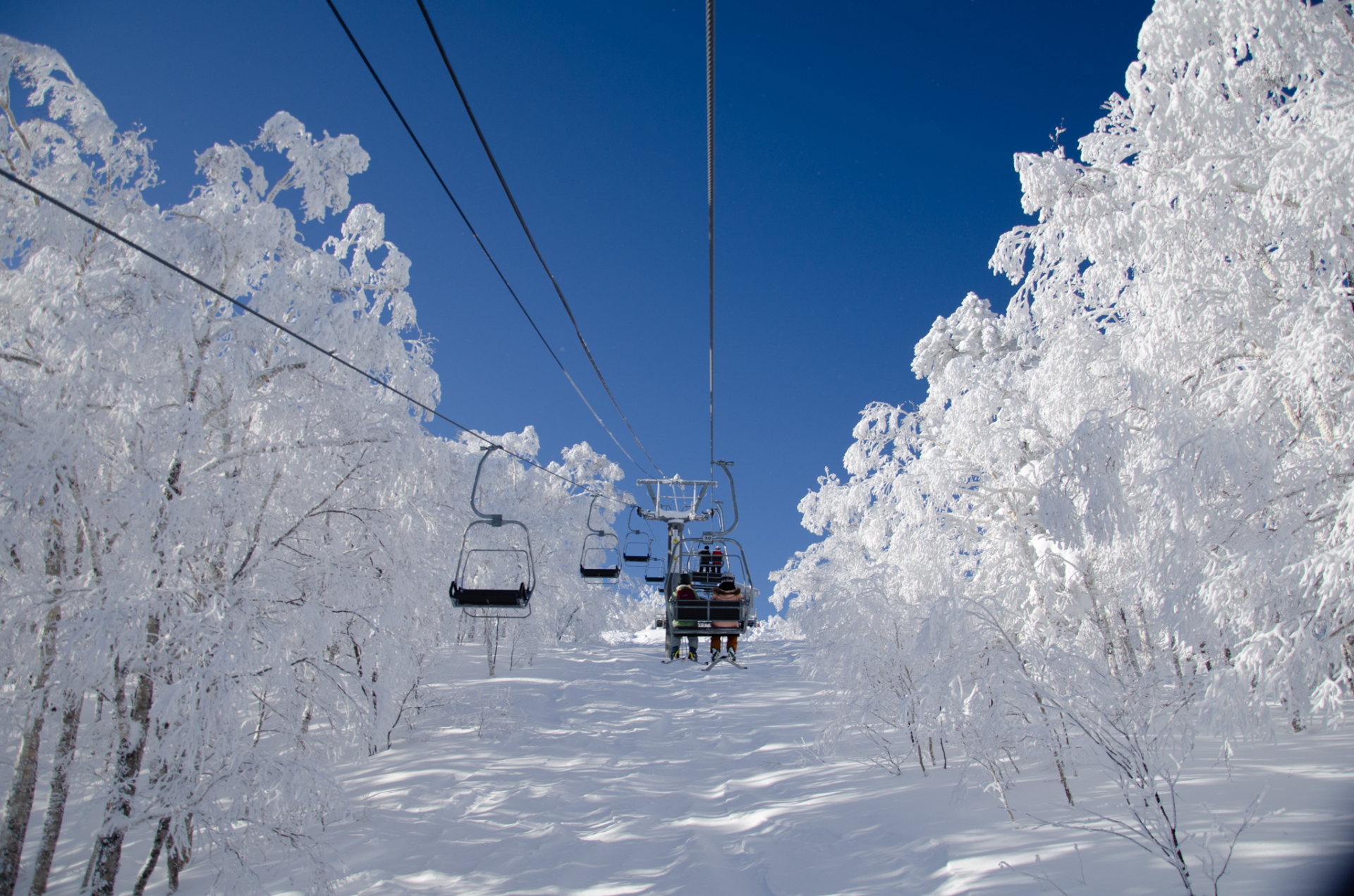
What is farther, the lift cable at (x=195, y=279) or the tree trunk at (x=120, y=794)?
the tree trunk at (x=120, y=794)

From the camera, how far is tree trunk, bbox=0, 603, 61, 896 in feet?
24.4

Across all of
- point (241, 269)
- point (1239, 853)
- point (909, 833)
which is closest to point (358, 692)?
point (241, 269)

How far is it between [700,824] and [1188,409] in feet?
33.0

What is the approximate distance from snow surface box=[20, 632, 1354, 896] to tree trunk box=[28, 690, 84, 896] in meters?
0.45

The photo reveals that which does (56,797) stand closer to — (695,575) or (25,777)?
(25,777)

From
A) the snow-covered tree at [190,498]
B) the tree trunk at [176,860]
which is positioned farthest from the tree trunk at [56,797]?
the tree trunk at [176,860]

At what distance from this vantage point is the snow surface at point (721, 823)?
7234 mm

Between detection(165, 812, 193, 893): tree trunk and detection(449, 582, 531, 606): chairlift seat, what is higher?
detection(449, 582, 531, 606): chairlift seat

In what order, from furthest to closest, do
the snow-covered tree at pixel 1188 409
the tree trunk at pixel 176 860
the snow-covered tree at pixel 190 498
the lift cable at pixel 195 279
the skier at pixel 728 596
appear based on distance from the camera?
the skier at pixel 728 596 → the tree trunk at pixel 176 860 → the snow-covered tree at pixel 190 498 → the snow-covered tree at pixel 1188 409 → the lift cable at pixel 195 279

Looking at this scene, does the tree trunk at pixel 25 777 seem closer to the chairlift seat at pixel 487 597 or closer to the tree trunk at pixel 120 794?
the tree trunk at pixel 120 794

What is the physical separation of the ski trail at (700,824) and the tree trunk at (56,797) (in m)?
1.67

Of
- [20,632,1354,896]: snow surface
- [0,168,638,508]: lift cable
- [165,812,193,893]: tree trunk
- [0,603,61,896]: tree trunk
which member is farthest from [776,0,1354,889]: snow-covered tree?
[0,603,61,896]: tree trunk

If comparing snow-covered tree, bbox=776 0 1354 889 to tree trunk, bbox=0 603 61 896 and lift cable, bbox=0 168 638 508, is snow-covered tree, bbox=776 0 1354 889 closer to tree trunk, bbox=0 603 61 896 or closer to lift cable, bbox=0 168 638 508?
lift cable, bbox=0 168 638 508

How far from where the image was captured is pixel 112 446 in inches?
320
